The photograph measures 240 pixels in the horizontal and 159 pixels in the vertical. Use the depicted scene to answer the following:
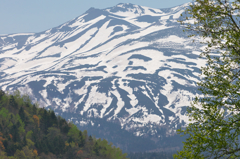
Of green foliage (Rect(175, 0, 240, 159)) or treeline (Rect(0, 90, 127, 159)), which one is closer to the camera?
green foliage (Rect(175, 0, 240, 159))

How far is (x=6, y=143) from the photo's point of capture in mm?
105562

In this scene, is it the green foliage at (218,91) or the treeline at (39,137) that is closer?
the green foliage at (218,91)

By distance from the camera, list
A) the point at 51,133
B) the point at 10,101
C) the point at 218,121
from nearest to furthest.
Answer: the point at 218,121 < the point at 51,133 < the point at 10,101

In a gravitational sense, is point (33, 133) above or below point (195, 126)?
below

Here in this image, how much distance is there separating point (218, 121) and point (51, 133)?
400 feet

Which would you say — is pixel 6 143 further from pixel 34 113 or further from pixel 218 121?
pixel 218 121

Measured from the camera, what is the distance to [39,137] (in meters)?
128

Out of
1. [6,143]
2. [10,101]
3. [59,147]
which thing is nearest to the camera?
[6,143]

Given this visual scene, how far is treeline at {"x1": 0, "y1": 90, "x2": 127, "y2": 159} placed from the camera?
362 ft

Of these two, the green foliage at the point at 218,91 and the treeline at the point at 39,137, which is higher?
the green foliage at the point at 218,91

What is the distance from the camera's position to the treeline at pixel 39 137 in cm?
11028

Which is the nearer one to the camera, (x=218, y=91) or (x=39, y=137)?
(x=218, y=91)

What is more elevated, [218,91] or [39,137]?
[218,91]

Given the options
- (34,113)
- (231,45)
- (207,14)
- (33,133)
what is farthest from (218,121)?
(34,113)
